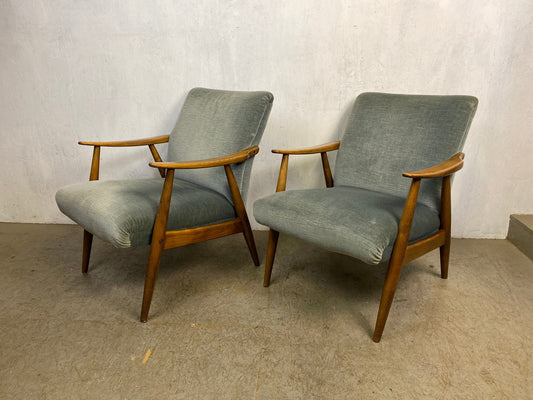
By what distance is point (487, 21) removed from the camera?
7.34 feet

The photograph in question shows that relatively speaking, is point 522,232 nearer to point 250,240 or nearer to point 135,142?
point 250,240

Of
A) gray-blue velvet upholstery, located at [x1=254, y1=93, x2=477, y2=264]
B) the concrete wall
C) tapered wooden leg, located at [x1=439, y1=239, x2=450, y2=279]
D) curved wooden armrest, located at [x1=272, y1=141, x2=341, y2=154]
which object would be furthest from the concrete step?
curved wooden armrest, located at [x1=272, y1=141, x2=341, y2=154]

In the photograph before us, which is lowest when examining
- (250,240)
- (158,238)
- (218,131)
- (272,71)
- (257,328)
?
(257,328)

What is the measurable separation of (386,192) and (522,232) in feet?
3.49

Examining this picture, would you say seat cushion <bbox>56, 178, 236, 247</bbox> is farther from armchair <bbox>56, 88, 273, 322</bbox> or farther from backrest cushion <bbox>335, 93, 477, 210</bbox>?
backrest cushion <bbox>335, 93, 477, 210</bbox>

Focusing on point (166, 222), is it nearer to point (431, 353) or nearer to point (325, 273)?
point (325, 273)

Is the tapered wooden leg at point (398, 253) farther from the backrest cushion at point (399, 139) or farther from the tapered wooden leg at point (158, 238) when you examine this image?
the tapered wooden leg at point (158, 238)

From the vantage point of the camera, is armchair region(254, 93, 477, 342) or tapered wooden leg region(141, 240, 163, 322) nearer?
armchair region(254, 93, 477, 342)

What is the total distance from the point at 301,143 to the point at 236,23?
2.58 feet

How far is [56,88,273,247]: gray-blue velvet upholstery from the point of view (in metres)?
1.58

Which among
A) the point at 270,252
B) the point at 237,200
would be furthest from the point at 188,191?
the point at 270,252

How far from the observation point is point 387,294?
1516mm

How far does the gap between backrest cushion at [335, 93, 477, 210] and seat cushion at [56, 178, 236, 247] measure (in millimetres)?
677

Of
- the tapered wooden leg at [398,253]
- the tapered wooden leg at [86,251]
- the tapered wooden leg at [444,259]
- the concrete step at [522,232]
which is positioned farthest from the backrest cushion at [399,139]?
the tapered wooden leg at [86,251]
